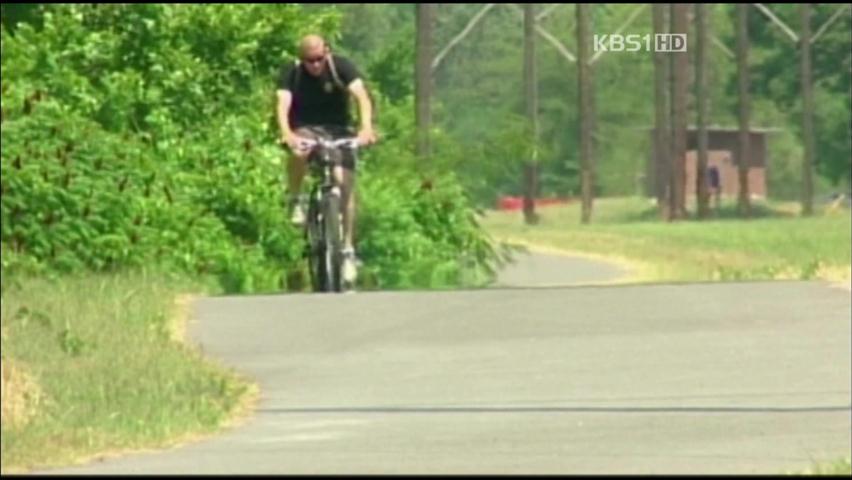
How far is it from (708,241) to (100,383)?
14218 mm

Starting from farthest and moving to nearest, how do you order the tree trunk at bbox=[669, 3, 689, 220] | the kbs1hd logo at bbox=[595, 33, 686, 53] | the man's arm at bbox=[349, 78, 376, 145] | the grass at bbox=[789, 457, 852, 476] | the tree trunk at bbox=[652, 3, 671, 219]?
the tree trunk at bbox=[652, 3, 671, 219] → the tree trunk at bbox=[669, 3, 689, 220] → the man's arm at bbox=[349, 78, 376, 145] → the kbs1hd logo at bbox=[595, 33, 686, 53] → the grass at bbox=[789, 457, 852, 476]

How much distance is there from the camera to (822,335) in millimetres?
14211

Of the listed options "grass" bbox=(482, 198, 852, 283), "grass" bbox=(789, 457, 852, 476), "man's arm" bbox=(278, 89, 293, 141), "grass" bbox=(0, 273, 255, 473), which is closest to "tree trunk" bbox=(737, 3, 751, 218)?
"grass" bbox=(482, 198, 852, 283)

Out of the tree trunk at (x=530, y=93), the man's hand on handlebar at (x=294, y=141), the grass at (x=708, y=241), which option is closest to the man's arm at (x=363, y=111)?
the man's hand on handlebar at (x=294, y=141)

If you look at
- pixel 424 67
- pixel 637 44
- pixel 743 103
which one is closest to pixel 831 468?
pixel 637 44

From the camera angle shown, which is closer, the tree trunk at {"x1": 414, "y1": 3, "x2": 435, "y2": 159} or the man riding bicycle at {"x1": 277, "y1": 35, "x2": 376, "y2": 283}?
the man riding bicycle at {"x1": 277, "y1": 35, "x2": 376, "y2": 283}

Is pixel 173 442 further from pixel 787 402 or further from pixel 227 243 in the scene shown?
pixel 227 243

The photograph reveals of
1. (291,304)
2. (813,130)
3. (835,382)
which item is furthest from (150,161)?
(813,130)

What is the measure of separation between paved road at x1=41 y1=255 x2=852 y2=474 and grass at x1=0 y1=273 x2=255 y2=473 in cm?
22

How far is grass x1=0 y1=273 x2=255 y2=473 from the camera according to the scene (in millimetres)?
11453

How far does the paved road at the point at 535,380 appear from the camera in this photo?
10773 millimetres

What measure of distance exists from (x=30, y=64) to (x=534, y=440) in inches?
418

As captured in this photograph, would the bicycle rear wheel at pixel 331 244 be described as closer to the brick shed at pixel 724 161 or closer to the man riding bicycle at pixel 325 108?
the man riding bicycle at pixel 325 108

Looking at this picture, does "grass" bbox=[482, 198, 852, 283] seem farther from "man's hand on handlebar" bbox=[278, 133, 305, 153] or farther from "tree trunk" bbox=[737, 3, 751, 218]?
"man's hand on handlebar" bbox=[278, 133, 305, 153]
